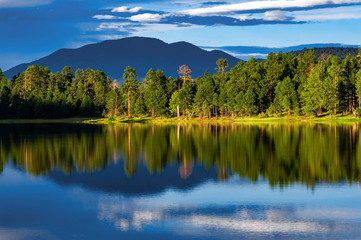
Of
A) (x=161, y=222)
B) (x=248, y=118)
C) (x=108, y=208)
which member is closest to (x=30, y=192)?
(x=108, y=208)

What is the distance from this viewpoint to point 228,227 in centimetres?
1883

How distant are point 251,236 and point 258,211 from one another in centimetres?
382

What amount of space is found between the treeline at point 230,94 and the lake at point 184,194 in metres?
71.0

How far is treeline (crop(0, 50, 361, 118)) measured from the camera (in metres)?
114

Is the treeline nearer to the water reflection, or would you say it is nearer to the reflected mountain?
the water reflection

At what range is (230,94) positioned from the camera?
12212 cm

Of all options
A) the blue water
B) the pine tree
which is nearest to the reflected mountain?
the blue water

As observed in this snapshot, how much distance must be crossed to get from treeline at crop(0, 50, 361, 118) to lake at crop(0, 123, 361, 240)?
233ft

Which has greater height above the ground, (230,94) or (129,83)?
(129,83)

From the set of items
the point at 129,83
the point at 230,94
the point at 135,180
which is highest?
the point at 129,83

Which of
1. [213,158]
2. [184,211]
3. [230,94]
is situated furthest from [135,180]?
[230,94]

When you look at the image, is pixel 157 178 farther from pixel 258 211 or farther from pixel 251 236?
pixel 251 236

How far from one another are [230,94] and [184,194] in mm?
98082

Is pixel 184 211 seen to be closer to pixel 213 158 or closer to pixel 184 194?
pixel 184 194
